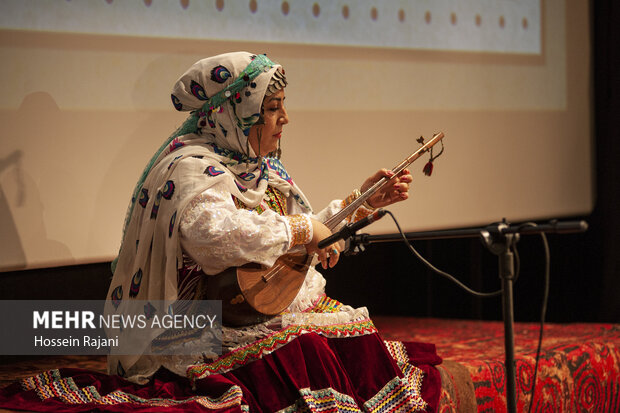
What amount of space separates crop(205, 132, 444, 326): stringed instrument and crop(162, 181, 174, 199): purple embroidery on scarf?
26 centimetres

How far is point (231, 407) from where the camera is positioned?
181 centimetres

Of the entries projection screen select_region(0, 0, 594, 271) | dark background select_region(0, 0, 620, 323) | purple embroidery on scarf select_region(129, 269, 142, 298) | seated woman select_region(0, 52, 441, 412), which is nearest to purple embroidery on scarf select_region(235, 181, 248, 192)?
seated woman select_region(0, 52, 441, 412)

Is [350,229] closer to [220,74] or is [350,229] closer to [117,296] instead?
[220,74]

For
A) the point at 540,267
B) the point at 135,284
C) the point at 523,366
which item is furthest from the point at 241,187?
the point at 540,267

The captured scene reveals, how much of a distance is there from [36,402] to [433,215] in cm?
220

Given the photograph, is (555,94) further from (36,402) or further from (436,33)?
(36,402)

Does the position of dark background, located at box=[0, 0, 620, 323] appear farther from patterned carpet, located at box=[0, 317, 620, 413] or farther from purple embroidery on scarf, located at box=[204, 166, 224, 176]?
purple embroidery on scarf, located at box=[204, 166, 224, 176]

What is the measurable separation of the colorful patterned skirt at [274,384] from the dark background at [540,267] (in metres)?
1.94

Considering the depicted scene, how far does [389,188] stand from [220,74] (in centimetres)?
65

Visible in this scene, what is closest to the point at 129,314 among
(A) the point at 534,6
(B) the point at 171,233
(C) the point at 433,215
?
(B) the point at 171,233

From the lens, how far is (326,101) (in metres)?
3.25

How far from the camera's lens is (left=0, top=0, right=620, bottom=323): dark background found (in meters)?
4.16

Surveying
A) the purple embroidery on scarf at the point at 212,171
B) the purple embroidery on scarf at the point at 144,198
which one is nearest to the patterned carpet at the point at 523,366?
the purple embroidery on scarf at the point at 144,198

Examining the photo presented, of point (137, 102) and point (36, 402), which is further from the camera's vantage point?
point (137, 102)
